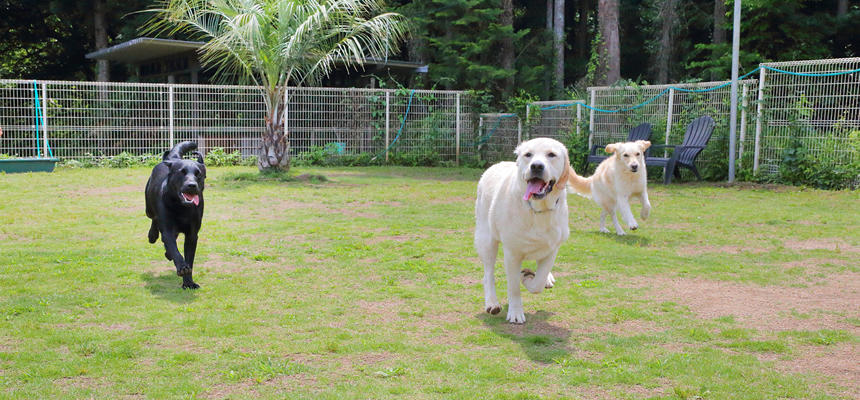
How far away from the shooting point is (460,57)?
25562 mm

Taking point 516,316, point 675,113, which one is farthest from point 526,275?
point 675,113

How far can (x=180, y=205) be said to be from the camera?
5727mm

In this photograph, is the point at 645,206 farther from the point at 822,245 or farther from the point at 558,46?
the point at 558,46

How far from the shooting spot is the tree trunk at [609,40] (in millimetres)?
20750

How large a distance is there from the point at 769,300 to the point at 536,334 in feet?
6.89

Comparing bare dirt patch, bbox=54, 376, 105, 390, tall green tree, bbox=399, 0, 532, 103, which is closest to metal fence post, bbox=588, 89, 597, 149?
tall green tree, bbox=399, 0, 532, 103

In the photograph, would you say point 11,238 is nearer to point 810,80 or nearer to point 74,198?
point 74,198

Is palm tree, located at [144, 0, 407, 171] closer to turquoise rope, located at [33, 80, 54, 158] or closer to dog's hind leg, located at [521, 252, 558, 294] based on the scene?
turquoise rope, located at [33, 80, 54, 158]

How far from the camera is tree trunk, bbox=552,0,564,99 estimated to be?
26712 millimetres

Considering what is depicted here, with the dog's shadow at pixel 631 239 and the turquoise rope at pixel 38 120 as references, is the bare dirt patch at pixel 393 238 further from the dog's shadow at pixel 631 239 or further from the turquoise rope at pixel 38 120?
the turquoise rope at pixel 38 120

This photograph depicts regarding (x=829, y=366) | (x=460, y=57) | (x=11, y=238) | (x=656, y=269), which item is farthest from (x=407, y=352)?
(x=460, y=57)

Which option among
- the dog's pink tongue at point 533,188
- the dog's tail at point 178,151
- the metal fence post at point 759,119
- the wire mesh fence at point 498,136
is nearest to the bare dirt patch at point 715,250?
the dog's pink tongue at point 533,188

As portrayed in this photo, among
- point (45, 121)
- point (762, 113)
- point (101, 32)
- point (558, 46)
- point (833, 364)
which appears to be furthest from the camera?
point (558, 46)

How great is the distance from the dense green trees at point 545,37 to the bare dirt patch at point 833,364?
16444mm
